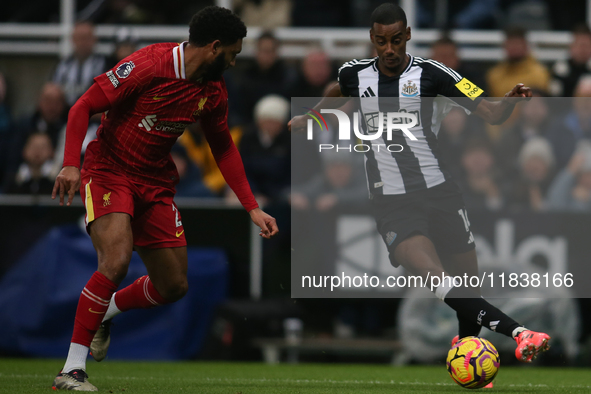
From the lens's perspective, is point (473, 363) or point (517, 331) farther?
point (473, 363)

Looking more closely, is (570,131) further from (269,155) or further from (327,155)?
(269,155)

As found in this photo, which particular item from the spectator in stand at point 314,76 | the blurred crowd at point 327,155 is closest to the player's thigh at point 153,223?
the blurred crowd at point 327,155

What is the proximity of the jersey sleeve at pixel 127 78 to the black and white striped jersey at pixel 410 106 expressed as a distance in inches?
56.8

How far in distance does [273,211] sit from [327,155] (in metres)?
1.47

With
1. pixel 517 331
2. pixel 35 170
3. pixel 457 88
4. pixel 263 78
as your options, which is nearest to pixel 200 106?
pixel 457 88

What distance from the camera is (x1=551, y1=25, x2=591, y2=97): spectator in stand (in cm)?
971

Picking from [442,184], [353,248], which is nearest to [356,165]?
[353,248]

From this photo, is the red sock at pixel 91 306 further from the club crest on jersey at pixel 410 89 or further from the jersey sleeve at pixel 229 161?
the club crest on jersey at pixel 410 89

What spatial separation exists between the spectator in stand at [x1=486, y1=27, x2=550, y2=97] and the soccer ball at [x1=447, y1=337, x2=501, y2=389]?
189 inches

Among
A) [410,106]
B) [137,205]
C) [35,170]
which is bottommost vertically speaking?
[137,205]

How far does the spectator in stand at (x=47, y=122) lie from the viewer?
10133 mm

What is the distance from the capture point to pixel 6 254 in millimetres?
9266

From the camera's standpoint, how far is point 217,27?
5.48 m

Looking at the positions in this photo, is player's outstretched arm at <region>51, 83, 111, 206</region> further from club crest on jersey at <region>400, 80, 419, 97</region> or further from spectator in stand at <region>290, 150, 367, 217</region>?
spectator in stand at <region>290, 150, 367, 217</region>
